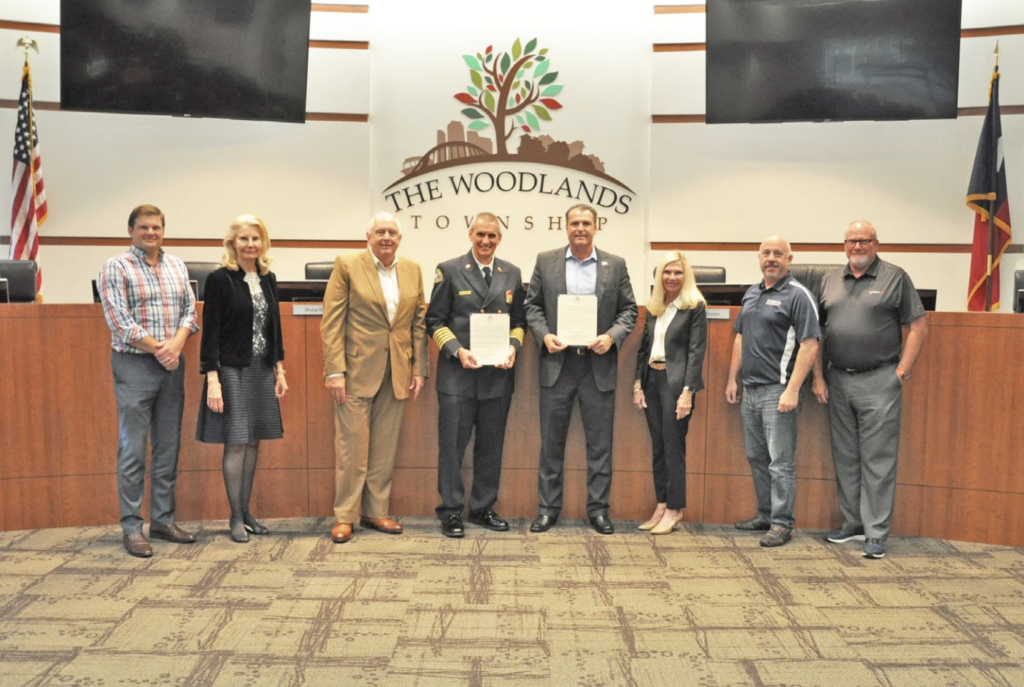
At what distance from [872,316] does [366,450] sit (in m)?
2.65

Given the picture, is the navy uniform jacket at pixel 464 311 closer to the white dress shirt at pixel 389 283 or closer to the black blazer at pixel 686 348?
the white dress shirt at pixel 389 283

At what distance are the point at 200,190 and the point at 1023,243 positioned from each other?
6.41 meters

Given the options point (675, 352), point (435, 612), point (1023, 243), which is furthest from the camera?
point (1023, 243)

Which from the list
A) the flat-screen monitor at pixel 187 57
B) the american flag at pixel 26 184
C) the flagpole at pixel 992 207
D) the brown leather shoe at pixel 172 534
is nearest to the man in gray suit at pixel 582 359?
the brown leather shoe at pixel 172 534

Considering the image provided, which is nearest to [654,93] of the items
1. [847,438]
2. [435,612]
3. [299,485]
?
[847,438]

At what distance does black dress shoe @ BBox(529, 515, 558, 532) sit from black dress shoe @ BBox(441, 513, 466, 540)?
373 mm

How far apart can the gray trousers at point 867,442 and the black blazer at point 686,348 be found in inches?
28.6

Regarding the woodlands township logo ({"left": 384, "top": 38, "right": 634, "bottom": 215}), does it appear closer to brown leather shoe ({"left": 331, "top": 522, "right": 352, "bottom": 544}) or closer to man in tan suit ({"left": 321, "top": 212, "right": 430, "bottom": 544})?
man in tan suit ({"left": 321, "top": 212, "right": 430, "bottom": 544})

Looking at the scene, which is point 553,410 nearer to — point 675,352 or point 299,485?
point 675,352

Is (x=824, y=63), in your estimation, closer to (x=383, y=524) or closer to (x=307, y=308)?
(x=307, y=308)

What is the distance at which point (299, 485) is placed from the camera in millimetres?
4527

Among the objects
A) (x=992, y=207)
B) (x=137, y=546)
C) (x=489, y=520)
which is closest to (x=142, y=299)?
(x=137, y=546)

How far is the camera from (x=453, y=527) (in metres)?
4.18

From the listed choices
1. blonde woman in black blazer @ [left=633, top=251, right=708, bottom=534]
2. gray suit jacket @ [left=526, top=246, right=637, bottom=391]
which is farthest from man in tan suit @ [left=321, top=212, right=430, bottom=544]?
blonde woman in black blazer @ [left=633, top=251, right=708, bottom=534]
